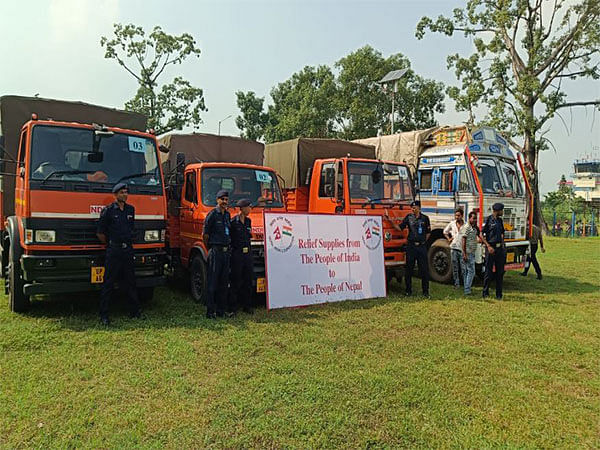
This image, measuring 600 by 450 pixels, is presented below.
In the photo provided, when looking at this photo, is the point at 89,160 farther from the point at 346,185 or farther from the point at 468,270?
the point at 468,270

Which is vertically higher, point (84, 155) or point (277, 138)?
point (277, 138)

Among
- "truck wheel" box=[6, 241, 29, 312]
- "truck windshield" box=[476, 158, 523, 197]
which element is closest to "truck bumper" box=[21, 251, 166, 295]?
"truck wheel" box=[6, 241, 29, 312]

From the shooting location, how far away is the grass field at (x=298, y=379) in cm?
346

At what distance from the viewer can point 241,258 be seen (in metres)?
6.79

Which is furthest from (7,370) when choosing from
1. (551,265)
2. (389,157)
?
(551,265)

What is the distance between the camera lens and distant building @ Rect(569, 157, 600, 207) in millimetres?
65975

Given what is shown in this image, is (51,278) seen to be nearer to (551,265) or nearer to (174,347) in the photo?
(174,347)

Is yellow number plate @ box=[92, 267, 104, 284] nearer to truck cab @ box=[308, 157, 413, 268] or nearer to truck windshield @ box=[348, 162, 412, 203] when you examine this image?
truck cab @ box=[308, 157, 413, 268]

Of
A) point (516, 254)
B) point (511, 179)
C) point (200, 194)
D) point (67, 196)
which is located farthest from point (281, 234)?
point (511, 179)

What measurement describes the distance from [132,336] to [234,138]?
4824 mm

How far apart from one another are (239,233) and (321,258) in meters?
1.69

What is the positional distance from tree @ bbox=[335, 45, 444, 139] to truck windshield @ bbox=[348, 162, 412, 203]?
2275cm

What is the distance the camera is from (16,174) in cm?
635

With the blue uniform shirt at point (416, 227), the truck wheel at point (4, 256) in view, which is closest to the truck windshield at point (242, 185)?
the blue uniform shirt at point (416, 227)
